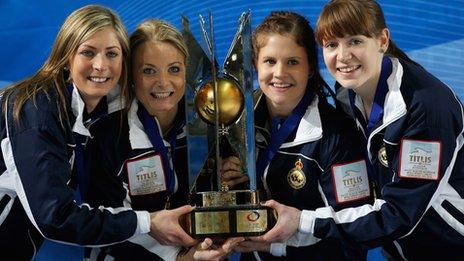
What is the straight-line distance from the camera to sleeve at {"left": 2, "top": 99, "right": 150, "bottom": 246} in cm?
222

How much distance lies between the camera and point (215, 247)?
7.63 feet

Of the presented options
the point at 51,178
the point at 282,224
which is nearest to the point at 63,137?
the point at 51,178

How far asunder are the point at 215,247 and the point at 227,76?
1.73ft

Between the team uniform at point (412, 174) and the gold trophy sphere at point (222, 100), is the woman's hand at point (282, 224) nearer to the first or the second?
the team uniform at point (412, 174)

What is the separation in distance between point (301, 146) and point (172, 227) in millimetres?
491

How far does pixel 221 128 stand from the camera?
7.89ft

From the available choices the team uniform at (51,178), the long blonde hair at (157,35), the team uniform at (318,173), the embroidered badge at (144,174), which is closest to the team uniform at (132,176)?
the embroidered badge at (144,174)

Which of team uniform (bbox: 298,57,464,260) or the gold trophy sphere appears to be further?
the gold trophy sphere

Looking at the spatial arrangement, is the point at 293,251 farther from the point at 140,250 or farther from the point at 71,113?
the point at 71,113

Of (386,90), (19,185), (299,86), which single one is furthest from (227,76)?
(19,185)

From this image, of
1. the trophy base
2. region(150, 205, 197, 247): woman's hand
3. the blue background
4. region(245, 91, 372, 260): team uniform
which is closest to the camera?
the trophy base

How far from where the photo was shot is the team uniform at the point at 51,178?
7.29 feet

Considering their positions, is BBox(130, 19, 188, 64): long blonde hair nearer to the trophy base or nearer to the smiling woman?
the smiling woman

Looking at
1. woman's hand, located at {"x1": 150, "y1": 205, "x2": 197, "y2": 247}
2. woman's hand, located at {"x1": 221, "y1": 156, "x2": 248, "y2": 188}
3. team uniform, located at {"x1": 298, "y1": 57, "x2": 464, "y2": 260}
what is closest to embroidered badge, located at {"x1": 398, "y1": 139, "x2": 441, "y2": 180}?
team uniform, located at {"x1": 298, "y1": 57, "x2": 464, "y2": 260}
